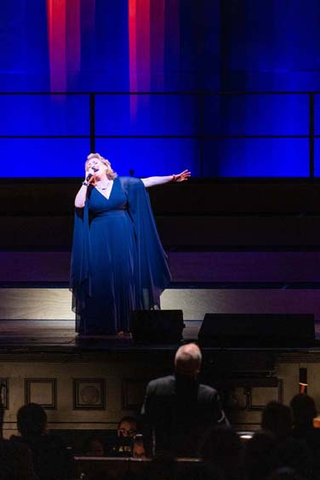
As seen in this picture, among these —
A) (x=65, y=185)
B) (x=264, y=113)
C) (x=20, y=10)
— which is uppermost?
(x=20, y=10)

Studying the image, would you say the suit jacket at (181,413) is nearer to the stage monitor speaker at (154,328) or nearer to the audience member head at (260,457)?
the audience member head at (260,457)

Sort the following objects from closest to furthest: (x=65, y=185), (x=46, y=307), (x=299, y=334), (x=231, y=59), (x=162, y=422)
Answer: (x=162, y=422), (x=299, y=334), (x=46, y=307), (x=65, y=185), (x=231, y=59)

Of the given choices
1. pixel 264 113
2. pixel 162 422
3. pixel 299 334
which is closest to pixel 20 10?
pixel 264 113

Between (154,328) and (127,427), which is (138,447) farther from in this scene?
(154,328)

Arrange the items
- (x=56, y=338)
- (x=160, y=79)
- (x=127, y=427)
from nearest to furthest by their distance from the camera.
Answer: (x=127, y=427)
(x=56, y=338)
(x=160, y=79)

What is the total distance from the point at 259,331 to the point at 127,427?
1066 mm

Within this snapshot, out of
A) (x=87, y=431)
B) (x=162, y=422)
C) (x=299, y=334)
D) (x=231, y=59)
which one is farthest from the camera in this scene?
(x=231, y=59)

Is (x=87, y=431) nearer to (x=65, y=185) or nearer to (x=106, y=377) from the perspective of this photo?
(x=106, y=377)

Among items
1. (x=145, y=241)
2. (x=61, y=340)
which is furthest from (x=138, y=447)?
(x=145, y=241)

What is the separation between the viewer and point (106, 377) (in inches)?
209

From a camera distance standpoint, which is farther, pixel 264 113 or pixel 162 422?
pixel 264 113

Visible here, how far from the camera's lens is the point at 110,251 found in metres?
6.44

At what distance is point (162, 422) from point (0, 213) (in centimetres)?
449

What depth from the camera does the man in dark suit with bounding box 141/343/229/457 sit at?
393cm
